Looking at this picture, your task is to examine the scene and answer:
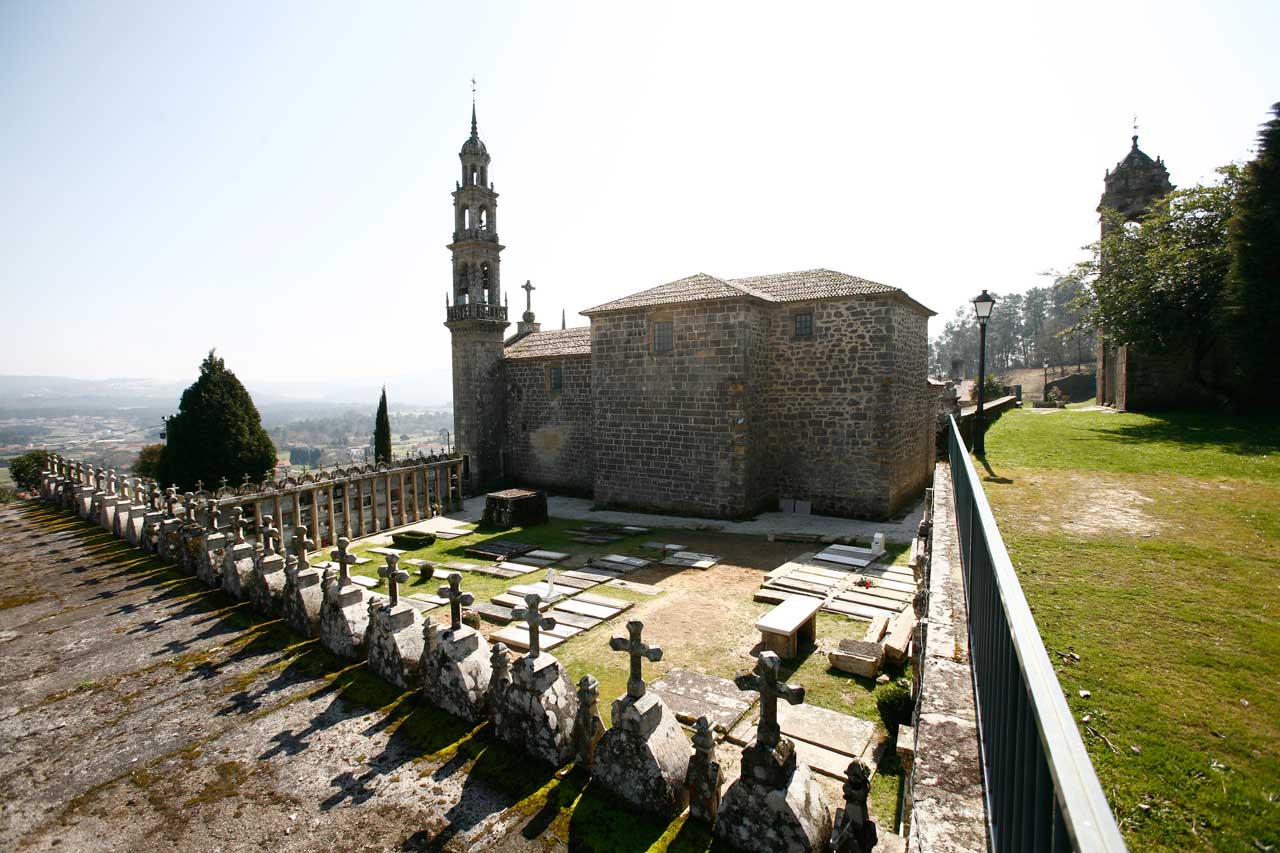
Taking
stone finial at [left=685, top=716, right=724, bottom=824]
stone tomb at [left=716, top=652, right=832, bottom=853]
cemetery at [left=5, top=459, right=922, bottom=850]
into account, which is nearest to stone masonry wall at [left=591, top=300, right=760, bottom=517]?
cemetery at [left=5, top=459, right=922, bottom=850]

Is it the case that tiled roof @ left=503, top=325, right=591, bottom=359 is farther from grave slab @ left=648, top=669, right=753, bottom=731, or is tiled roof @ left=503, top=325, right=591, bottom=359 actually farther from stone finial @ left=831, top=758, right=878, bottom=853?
stone finial @ left=831, top=758, right=878, bottom=853

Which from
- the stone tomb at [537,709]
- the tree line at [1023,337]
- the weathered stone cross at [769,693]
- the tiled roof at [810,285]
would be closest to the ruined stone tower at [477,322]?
the tiled roof at [810,285]

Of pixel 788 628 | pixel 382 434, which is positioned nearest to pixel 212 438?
pixel 382 434

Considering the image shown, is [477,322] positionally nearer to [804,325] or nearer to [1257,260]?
[804,325]

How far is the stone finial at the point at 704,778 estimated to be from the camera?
12.6 feet

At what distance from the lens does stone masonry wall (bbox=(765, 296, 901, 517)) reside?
15414 millimetres

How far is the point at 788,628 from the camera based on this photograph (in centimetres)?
719

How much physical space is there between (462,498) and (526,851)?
1676 cm

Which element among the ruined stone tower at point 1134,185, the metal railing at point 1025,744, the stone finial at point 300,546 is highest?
the ruined stone tower at point 1134,185

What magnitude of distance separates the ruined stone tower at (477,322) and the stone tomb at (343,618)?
15.2 metres

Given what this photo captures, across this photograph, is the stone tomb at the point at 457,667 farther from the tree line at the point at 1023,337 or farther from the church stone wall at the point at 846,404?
the tree line at the point at 1023,337

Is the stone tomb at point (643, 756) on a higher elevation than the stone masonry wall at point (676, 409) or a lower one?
lower

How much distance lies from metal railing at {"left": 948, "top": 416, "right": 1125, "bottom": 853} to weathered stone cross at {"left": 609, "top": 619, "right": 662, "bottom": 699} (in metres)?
2.00

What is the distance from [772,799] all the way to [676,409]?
13412mm
